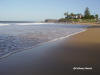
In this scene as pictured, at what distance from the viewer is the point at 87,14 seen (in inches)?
4040

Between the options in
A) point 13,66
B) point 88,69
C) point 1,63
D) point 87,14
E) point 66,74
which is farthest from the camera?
point 87,14

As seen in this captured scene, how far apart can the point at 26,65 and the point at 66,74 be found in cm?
118

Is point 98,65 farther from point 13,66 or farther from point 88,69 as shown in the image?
point 13,66

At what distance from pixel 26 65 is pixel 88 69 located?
1631mm

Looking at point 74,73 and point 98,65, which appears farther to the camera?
point 98,65

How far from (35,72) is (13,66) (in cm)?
74

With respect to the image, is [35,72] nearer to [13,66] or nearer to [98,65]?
[13,66]

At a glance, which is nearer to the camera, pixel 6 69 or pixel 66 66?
pixel 6 69

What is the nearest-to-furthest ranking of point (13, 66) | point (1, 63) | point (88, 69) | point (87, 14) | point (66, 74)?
1. point (66, 74)
2. point (88, 69)
3. point (13, 66)
4. point (1, 63)
5. point (87, 14)

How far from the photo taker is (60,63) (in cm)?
401

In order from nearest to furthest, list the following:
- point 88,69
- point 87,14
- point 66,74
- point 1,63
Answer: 1. point 66,74
2. point 88,69
3. point 1,63
4. point 87,14

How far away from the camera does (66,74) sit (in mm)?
3213

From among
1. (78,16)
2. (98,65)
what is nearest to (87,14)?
(78,16)

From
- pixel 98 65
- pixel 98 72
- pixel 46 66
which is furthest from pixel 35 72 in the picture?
pixel 98 65
